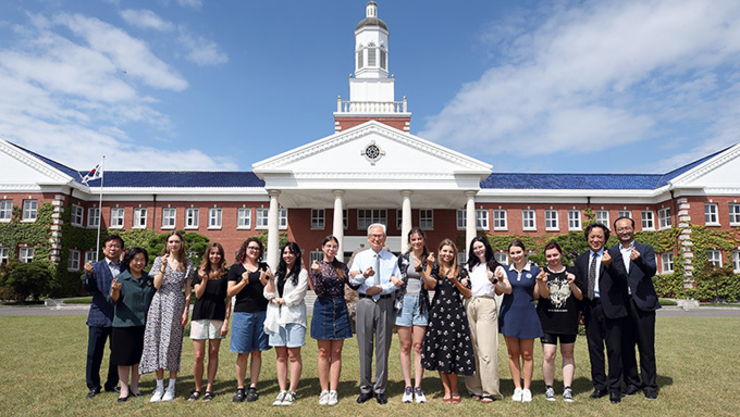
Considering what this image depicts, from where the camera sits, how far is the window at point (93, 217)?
1184 inches

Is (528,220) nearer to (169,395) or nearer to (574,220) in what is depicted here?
(574,220)

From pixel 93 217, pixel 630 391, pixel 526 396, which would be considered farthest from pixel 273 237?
pixel 630 391

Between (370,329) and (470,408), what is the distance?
1.61 metres

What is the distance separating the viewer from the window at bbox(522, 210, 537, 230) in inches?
1188

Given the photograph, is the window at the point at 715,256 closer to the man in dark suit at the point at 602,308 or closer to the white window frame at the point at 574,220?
the white window frame at the point at 574,220

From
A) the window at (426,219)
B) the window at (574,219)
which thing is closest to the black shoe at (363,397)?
the window at (426,219)

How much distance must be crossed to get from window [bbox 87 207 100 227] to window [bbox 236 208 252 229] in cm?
939

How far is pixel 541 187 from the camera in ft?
103

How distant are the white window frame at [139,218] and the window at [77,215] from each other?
3308 millimetres

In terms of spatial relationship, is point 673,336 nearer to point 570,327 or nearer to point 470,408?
point 570,327

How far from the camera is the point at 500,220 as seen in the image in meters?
30.3

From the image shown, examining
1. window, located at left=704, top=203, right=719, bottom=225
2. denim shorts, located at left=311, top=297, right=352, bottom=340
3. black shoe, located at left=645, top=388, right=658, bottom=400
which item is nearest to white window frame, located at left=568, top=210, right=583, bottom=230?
window, located at left=704, top=203, right=719, bottom=225

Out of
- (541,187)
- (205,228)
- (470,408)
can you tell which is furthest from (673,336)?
(205,228)

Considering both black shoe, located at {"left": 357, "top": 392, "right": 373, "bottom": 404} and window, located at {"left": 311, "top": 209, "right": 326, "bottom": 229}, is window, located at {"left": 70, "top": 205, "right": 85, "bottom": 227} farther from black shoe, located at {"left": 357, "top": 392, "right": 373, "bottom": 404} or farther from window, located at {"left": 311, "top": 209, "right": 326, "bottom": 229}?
black shoe, located at {"left": 357, "top": 392, "right": 373, "bottom": 404}
